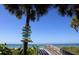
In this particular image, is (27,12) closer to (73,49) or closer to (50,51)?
(50,51)

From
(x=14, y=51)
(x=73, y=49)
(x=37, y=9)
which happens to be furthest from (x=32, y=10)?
(x=73, y=49)

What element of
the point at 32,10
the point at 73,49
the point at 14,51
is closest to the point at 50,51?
the point at 73,49

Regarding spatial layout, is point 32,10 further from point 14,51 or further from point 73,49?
point 73,49

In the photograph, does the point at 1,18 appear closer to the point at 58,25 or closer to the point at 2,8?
the point at 2,8

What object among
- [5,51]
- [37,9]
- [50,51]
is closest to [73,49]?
[50,51]

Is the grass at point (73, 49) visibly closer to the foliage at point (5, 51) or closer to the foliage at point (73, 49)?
the foliage at point (73, 49)

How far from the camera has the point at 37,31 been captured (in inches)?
200

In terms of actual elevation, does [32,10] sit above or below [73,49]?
above

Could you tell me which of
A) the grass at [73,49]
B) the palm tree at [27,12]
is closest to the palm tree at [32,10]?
the palm tree at [27,12]

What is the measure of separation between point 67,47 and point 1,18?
850 mm

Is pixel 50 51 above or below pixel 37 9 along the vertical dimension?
below

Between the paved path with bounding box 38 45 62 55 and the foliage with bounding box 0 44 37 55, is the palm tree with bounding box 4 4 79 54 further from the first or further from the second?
the paved path with bounding box 38 45 62 55

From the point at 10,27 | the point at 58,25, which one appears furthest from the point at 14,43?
the point at 58,25

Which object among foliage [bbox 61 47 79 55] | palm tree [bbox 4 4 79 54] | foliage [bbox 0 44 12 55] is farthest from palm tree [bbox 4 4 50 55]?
foliage [bbox 61 47 79 55]
